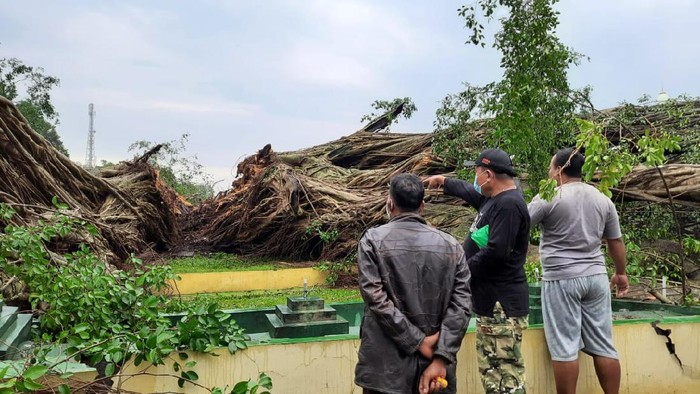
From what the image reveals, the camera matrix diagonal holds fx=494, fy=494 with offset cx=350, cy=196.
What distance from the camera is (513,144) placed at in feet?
16.8

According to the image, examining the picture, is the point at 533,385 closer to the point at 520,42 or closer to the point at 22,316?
the point at 22,316

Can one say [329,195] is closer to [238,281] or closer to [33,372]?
[238,281]

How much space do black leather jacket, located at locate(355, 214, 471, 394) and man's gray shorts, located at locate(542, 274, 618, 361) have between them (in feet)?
3.03

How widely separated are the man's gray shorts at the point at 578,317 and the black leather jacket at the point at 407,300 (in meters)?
0.92

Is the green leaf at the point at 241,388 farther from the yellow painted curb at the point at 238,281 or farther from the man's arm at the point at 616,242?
the yellow painted curb at the point at 238,281

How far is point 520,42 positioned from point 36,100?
599 inches

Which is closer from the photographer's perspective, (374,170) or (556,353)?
(556,353)

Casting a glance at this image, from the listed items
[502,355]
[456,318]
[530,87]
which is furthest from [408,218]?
[530,87]

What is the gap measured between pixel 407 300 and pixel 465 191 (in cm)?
128

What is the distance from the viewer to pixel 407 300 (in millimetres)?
2053

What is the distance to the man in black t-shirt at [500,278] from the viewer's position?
252 cm

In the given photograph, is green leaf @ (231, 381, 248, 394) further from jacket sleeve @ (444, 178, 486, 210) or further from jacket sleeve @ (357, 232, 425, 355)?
jacket sleeve @ (444, 178, 486, 210)

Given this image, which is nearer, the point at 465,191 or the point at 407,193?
the point at 407,193

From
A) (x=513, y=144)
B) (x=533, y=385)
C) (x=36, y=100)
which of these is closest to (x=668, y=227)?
(x=513, y=144)
